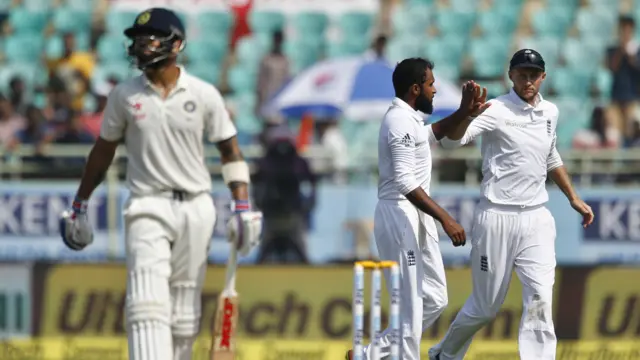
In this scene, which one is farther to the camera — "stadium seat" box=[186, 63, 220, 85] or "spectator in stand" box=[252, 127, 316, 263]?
"stadium seat" box=[186, 63, 220, 85]

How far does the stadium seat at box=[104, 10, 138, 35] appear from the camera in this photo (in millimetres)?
18609

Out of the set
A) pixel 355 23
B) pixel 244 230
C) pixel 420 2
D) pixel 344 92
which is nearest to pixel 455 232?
pixel 244 230

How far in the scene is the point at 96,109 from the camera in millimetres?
16297

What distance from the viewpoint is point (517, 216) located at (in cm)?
828

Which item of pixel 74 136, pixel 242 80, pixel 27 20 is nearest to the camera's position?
pixel 74 136

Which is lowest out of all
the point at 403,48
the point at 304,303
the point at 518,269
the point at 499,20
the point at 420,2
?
the point at 304,303

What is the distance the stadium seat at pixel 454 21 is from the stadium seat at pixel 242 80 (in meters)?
2.52

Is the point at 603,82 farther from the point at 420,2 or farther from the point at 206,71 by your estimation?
the point at 206,71

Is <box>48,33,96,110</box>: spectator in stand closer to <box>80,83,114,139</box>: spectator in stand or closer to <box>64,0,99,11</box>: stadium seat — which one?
<box>80,83,114,139</box>: spectator in stand

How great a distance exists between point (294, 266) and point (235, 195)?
4943mm

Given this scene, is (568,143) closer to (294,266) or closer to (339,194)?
(339,194)

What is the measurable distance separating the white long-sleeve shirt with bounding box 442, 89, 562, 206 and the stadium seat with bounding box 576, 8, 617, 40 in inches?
392

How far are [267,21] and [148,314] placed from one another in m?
11.5

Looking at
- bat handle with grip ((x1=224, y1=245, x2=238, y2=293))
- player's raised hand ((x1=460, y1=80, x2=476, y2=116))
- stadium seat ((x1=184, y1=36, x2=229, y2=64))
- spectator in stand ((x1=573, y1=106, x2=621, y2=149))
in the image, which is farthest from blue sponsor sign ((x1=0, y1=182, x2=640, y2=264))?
bat handle with grip ((x1=224, y1=245, x2=238, y2=293))
